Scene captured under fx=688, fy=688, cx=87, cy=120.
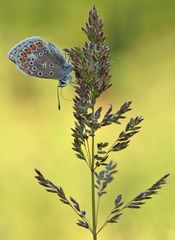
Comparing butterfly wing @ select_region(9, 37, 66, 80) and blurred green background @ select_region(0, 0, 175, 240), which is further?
blurred green background @ select_region(0, 0, 175, 240)

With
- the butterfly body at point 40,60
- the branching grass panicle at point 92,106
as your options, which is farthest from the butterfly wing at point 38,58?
the branching grass panicle at point 92,106

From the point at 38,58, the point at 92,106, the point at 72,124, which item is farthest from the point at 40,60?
the point at 72,124

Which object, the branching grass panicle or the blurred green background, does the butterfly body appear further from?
the blurred green background

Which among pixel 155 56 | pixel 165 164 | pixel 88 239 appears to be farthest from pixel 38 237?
pixel 155 56

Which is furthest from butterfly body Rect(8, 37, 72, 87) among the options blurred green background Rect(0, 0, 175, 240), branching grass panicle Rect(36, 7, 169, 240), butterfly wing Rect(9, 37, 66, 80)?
blurred green background Rect(0, 0, 175, 240)

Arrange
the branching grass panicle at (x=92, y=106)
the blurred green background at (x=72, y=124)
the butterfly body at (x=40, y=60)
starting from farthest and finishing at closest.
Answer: the blurred green background at (x=72, y=124)
the butterfly body at (x=40, y=60)
the branching grass panicle at (x=92, y=106)

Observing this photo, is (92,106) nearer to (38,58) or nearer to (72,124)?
(38,58)

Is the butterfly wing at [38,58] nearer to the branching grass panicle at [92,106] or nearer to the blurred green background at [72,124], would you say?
the branching grass panicle at [92,106]
